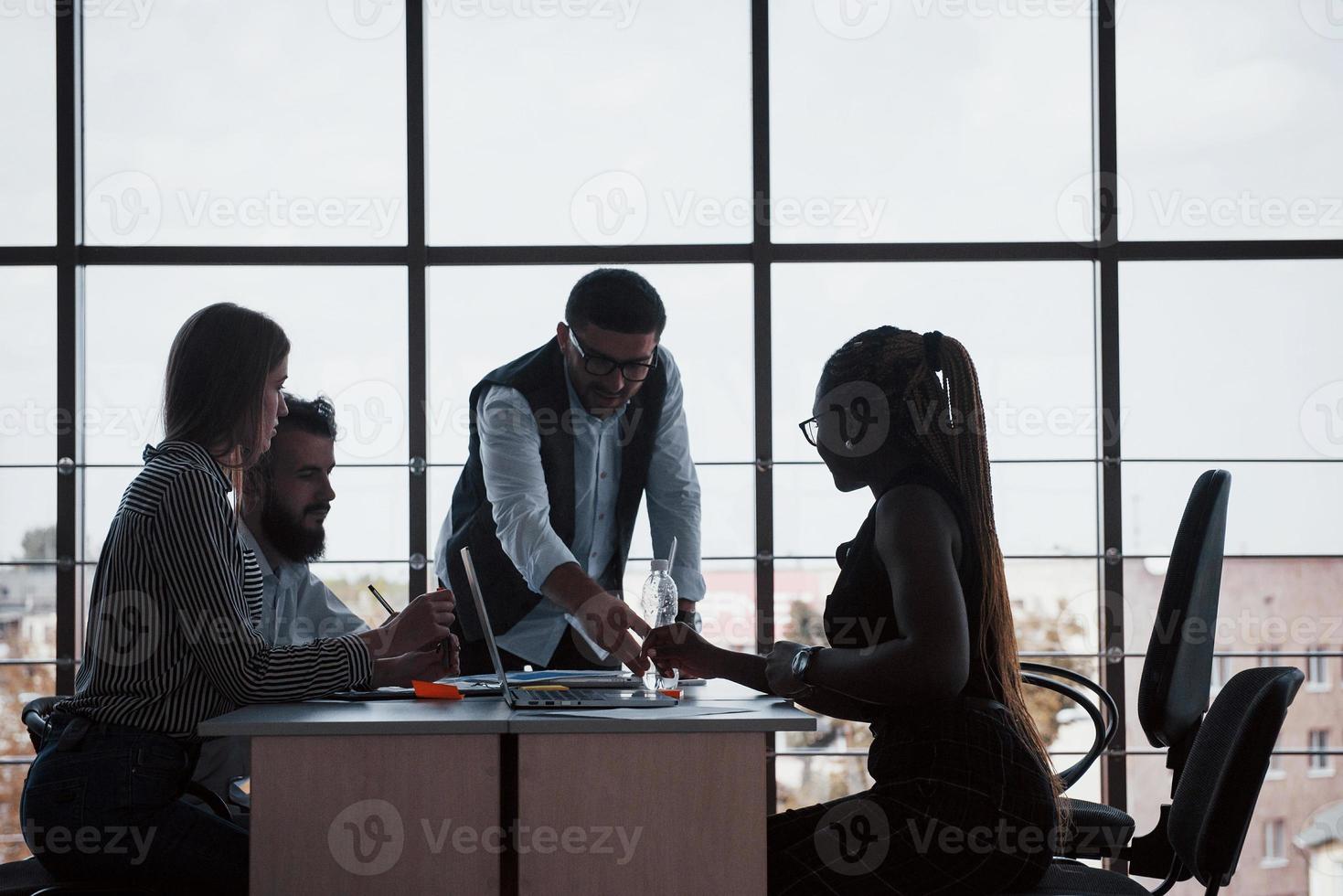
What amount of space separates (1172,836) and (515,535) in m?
1.46

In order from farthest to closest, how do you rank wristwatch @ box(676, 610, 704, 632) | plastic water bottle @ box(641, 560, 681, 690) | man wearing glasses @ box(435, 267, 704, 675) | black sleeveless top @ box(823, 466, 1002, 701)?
man wearing glasses @ box(435, 267, 704, 675) < wristwatch @ box(676, 610, 704, 632) < plastic water bottle @ box(641, 560, 681, 690) < black sleeveless top @ box(823, 466, 1002, 701)

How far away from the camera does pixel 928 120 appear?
3631 mm

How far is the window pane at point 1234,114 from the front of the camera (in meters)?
3.64

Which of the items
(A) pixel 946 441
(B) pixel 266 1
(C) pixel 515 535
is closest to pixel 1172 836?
(A) pixel 946 441

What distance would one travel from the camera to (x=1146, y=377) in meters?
3.62

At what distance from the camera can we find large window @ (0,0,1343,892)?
357 cm

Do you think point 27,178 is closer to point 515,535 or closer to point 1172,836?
point 515,535
